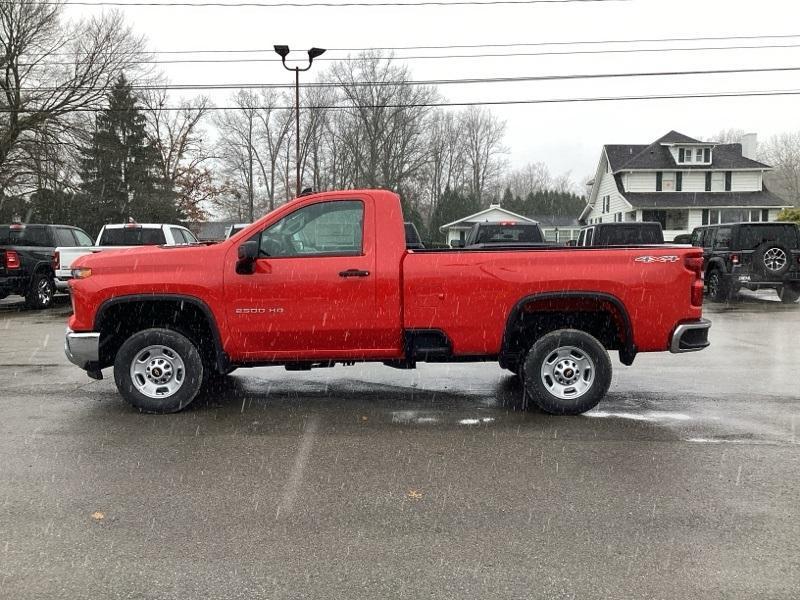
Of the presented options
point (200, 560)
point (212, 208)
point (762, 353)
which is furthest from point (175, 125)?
point (200, 560)

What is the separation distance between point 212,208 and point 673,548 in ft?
205

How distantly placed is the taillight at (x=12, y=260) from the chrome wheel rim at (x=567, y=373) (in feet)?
45.1

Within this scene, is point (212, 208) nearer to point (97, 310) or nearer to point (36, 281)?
point (36, 281)

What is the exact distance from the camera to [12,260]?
15.6 metres

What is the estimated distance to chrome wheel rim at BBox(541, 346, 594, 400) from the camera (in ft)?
20.5

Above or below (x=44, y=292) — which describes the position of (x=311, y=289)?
above

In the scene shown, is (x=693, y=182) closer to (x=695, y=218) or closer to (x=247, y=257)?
(x=695, y=218)

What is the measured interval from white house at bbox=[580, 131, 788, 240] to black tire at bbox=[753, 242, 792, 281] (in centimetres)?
2892

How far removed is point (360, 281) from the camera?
19.8 feet

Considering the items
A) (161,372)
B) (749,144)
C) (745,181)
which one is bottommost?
(161,372)

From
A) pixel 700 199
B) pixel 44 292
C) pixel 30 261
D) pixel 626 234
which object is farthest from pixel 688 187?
pixel 30 261

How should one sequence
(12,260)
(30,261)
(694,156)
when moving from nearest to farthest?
1. (12,260)
2. (30,261)
3. (694,156)

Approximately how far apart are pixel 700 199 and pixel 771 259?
104ft

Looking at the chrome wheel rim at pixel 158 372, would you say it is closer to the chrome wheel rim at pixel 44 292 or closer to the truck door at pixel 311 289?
the truck door at pixel 311 289
